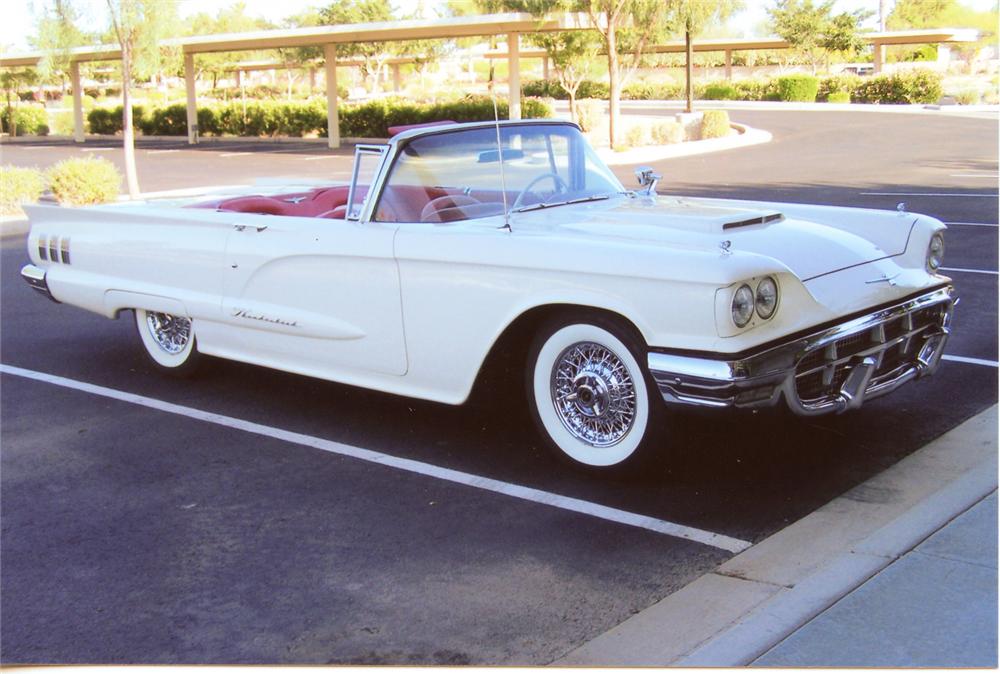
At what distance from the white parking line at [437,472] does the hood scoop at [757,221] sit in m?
1.43

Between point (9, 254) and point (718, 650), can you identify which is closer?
point (718, 650)

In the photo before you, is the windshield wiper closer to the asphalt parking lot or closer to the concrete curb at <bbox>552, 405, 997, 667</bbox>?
the asphalt parking lot

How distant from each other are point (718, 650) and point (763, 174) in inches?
723

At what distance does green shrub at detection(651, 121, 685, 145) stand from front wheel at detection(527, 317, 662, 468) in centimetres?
2691

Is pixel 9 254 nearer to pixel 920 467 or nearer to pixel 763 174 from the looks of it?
pixel 920 467

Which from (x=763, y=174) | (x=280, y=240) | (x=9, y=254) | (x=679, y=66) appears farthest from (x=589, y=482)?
(x=679, y=66)

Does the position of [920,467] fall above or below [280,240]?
below

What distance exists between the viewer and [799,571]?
3732 millimetres

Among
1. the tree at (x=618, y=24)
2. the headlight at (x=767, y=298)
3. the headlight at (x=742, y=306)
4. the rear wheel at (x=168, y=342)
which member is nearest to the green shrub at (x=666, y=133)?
the tree at (x=618, y=24)

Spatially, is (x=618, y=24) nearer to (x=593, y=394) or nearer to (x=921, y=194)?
(x=921, y=194)

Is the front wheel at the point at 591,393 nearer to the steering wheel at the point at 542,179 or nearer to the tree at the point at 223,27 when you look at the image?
the steering wheel at the point at 542,179

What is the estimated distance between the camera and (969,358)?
21.7ft

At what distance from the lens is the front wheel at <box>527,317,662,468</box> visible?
4503 millimetres

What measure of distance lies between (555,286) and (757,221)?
115 cm
